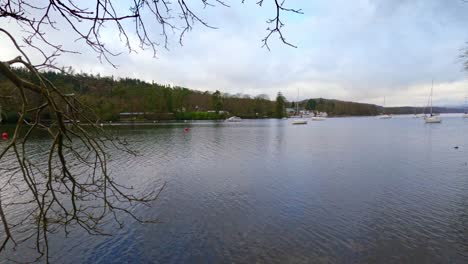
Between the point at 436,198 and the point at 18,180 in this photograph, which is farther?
the point at 18,180

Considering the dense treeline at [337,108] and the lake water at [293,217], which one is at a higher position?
the dense treeline at [337,108]

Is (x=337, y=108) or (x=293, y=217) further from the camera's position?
(x=337, y=108)

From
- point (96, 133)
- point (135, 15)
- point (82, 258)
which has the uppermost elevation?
point (135, 15)

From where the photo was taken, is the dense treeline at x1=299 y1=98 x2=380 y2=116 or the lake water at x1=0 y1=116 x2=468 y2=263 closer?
the lake water at x1=0 y1=116 x2=468 y2=263

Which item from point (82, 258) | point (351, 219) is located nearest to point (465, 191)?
point (351, 219)

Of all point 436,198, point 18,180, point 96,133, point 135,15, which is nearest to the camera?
point 135,15

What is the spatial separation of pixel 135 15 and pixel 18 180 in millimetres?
17294

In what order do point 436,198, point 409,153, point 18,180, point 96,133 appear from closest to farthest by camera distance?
point 96,133 → point 436,198 → point 18,180 → point 409,153

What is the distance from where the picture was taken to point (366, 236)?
850cm

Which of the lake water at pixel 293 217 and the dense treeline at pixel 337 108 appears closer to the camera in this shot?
the lake water at pixel 293 217

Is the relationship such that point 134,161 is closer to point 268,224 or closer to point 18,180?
point 18,180

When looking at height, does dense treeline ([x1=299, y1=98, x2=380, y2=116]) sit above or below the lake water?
above

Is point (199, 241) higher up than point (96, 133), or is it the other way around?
point (96, 133)

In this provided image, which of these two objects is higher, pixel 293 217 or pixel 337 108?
pixel 337 108
